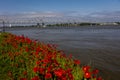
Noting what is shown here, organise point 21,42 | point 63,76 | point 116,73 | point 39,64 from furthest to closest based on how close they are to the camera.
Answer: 1. point 21,42
2. point 116,73
3. point 39,64
4. point 63,76

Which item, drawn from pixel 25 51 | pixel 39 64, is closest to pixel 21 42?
pixel 25 51

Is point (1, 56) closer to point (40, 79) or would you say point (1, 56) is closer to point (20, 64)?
point (20, 64)

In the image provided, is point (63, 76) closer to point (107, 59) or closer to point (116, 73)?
point (116, 73)

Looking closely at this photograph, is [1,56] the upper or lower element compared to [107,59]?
upper

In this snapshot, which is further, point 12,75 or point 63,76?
point 12,75

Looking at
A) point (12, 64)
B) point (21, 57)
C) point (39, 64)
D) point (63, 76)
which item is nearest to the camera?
point (63, 76)

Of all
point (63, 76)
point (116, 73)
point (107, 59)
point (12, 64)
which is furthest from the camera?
point (107, 59)

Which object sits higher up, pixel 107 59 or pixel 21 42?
pixel 21 42

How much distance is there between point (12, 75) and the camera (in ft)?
27.1

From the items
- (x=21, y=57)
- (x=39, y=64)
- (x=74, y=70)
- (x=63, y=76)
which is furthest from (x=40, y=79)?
(x=21, y=57)

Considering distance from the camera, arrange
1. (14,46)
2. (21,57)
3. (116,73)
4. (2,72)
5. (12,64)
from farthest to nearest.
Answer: (14,46) → (116,73) → (21,57) → (12,64) → (2,72)

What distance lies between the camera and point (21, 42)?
44.9ft

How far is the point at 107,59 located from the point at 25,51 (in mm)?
6837

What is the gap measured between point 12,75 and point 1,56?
8.31 ft
